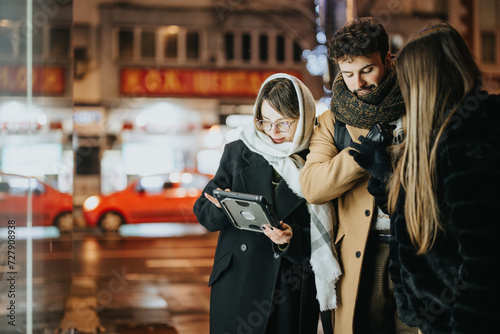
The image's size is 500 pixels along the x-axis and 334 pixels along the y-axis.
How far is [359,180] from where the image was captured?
187 cm

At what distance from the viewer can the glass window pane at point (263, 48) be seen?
48.3ft

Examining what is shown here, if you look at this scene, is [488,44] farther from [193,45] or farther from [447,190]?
[447,190]

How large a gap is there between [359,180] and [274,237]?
37 cm

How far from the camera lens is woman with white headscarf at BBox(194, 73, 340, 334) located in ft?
6.52

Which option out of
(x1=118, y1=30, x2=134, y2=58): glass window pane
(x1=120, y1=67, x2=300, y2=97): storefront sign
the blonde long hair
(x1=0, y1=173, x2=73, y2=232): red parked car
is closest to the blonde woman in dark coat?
the blonde long hair

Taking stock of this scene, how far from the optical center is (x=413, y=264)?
1.49 meters

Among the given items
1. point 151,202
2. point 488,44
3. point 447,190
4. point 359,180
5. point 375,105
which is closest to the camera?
point 447,190

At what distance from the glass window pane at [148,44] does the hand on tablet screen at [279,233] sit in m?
13.7

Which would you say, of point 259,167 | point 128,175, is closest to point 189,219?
point 128,175

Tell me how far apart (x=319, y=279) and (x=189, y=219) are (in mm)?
7934

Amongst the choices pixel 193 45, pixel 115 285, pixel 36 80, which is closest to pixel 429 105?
pixel 36 80

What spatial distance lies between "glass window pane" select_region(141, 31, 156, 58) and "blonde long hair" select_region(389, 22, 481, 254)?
558 inches

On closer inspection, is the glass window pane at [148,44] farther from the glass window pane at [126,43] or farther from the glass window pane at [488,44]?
the glass window pane at [488,44]

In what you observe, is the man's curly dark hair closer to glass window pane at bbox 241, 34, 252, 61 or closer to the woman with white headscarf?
the woman with white headscarf
